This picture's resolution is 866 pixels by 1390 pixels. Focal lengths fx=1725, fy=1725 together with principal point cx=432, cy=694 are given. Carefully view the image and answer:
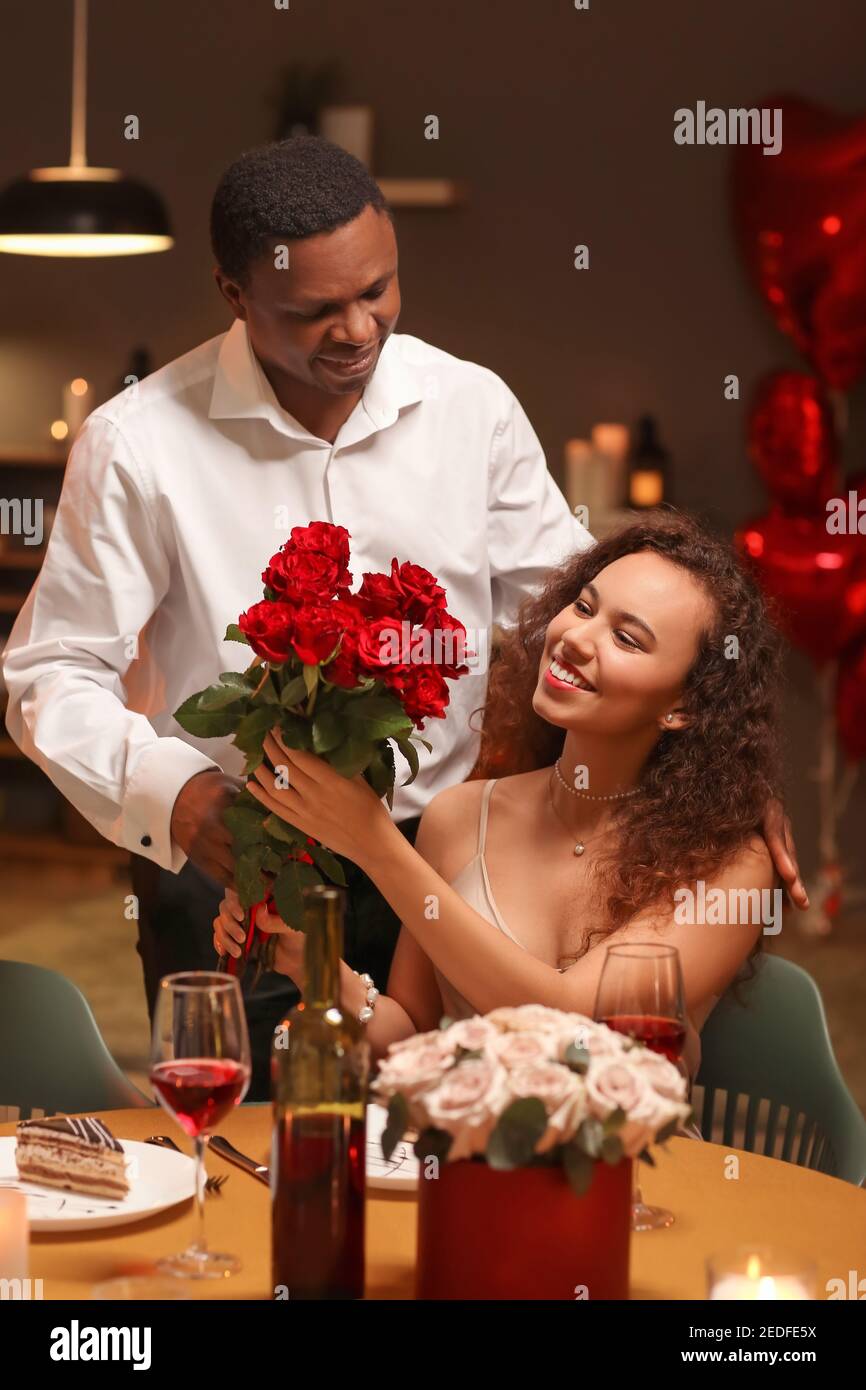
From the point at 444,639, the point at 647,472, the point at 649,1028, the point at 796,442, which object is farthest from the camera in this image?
the point at 647,472

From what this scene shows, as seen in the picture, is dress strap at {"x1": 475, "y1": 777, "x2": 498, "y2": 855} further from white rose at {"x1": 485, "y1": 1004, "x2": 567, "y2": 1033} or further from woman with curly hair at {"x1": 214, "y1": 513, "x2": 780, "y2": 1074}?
white rose at {"x1": 485, "y1": 1004, "x2": 567, "y2": 1033}

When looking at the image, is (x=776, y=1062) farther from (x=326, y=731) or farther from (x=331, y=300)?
(x=331, y=300)

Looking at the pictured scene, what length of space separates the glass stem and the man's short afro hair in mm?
1242

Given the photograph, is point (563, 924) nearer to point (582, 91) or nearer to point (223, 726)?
point (223, 726)

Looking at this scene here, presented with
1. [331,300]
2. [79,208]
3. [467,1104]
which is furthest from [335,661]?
[79,208]

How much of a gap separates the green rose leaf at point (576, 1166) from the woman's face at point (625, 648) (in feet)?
2.84

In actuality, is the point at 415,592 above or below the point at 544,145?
below

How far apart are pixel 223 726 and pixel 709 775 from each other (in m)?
0.68

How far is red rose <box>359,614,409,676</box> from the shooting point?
4.91 feet

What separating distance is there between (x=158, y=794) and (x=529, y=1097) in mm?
1049

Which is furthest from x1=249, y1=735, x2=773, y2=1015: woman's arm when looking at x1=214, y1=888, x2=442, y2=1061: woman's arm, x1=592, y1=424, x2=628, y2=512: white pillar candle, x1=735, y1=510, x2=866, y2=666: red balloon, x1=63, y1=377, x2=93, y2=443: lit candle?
x1=63, y1=377, x2=93, y2=443: lit candle

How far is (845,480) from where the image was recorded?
220 inches

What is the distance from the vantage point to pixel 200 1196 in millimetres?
1315
